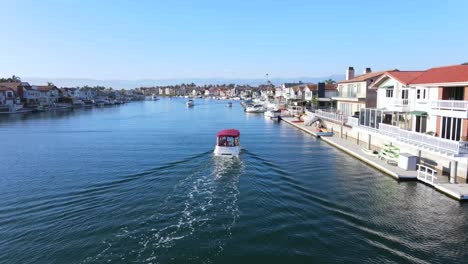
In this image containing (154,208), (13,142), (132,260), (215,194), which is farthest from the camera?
(13,142)

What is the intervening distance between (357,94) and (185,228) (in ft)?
139

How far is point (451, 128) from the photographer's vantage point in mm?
25625

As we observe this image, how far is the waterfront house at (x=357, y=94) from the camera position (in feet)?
156

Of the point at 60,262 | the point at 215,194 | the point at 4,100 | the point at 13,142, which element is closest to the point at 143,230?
the point at 60,262

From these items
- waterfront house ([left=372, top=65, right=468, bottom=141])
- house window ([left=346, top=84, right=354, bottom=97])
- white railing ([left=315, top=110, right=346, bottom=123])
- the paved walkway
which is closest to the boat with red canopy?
the paved walkway

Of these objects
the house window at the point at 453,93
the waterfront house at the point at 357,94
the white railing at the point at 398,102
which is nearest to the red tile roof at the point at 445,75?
the house window at the point at 453,93

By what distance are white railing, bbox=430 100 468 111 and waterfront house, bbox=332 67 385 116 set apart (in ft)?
60.7

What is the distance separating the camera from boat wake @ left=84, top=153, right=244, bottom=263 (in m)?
14.8

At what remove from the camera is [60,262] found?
14305 mm

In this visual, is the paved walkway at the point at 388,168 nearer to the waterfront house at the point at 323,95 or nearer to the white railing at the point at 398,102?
the white railing at the point at 398,102

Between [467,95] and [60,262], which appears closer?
[60,262]

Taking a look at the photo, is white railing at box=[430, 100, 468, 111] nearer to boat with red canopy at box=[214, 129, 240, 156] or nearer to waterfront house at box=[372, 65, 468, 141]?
waterfront house at box=[372, 65, 468, 141]

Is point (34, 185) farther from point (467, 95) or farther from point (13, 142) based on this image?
point (467, 95)

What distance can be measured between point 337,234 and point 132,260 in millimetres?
10145
